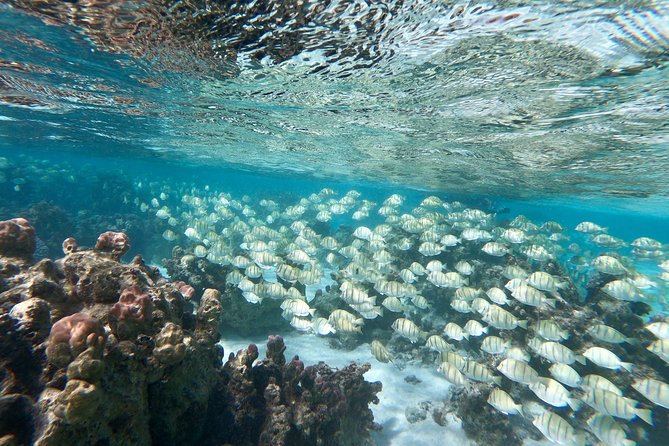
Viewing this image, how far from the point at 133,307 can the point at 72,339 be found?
2.45 feet

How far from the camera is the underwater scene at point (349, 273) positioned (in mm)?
3781

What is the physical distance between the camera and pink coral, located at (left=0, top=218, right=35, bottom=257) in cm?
484

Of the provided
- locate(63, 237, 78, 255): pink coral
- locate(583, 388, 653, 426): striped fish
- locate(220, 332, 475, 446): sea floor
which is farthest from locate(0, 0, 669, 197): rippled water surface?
locate(220, 332, 475, 446): sea floor

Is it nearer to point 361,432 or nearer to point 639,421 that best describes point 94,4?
point 361,432

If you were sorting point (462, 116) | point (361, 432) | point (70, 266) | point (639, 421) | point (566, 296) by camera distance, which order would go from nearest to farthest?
1. point (70, 266)
2. point (361, 432)
3. point (639, 421)
4. point (566, 296)
5. point (462, 116)

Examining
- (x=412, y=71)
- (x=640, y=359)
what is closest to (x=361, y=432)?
(x=640, y=359)

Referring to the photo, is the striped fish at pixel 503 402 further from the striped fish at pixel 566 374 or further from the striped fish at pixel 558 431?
the striped fish at pixel 566 374

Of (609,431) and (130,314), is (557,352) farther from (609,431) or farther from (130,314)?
(130,314)

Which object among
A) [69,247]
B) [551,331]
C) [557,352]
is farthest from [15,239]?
[551,331]

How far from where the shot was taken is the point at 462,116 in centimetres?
Result: 1257

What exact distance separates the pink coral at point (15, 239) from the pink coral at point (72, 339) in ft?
9.69

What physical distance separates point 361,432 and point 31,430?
604 cm

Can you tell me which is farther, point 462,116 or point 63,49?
point 462,116

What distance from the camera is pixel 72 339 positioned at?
2898 mm
